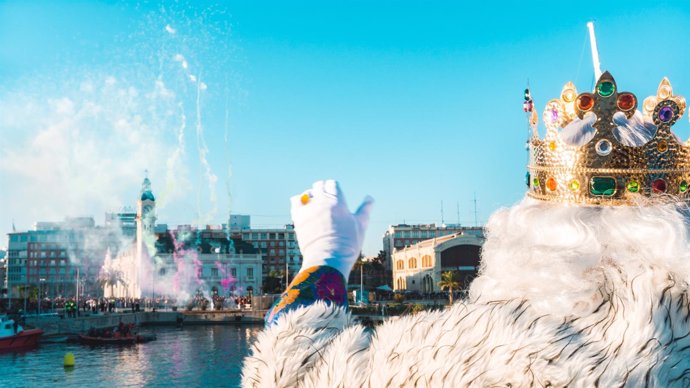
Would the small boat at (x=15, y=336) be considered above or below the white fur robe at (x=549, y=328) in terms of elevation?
below

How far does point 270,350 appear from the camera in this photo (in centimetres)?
234

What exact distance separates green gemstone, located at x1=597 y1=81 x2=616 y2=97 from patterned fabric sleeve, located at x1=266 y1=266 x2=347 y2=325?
112 inches

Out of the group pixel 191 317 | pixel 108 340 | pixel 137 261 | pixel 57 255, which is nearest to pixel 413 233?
pixel 137 261

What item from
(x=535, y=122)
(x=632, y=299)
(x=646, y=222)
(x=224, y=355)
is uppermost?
(x=535, y=122)

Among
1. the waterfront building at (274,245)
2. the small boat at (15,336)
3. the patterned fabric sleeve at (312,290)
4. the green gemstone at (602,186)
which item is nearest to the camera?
the green gemstone at (602,186)

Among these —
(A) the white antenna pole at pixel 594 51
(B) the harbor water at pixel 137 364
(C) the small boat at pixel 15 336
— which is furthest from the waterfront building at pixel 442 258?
(A) the white antenna pole at pixel 594 51

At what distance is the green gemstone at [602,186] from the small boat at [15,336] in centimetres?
3497

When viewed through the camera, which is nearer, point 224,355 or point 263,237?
point 224,355

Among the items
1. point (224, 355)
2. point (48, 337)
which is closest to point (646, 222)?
point (224, 355)

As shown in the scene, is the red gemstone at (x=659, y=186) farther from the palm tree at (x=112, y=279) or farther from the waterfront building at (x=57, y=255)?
the waterfront building at (x=57, y=255)

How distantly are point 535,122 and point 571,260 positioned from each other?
139 centimetres

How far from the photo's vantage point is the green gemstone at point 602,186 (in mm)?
2457

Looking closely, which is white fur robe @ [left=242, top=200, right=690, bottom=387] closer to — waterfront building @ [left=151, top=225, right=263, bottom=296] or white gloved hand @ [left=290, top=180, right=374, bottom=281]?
white gloved hand @ [left=290, top=180, right=374, bottom=281]

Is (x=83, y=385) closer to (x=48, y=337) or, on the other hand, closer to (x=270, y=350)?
(x=48, y=337)
